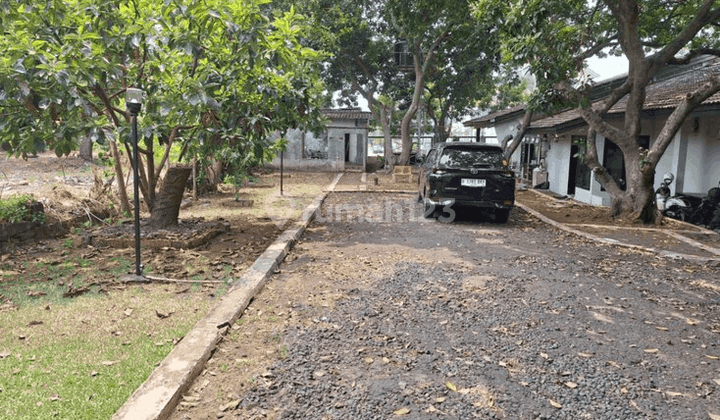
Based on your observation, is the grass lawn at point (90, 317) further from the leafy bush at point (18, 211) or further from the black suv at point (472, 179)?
the black suv at point (472, 179)

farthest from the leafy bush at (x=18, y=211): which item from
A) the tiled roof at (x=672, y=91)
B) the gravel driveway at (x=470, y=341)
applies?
the tiled roof at (x=672, y=91)

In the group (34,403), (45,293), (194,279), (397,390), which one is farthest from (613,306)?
(45,293)

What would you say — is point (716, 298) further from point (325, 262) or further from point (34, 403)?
point (34, 403)

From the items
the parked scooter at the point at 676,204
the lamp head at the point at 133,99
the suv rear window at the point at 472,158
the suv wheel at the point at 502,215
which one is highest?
the lamp head at the point at 133,99

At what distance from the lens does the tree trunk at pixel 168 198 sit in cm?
859

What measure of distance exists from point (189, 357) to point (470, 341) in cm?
234

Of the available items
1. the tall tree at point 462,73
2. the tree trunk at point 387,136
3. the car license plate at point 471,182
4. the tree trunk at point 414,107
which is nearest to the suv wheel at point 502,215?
the car license plate at point 471,182

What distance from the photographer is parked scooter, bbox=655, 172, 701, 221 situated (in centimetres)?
1219

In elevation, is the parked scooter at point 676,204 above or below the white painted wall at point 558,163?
below

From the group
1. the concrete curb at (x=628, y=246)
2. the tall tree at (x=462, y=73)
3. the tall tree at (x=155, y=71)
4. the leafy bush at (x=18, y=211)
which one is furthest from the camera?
the tall tree at (x=462, y=73)

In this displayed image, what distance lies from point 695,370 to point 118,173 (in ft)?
30.4

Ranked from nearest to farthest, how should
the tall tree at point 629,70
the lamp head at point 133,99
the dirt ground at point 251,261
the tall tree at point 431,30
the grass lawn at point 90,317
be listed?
the grass lawn at point 90,317
the dirt ground at point 251,261
the lamp head at point 133,99
the tall tree at point 629,70
the tall tree at point 431,30

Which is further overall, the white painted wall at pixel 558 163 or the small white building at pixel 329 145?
the small white building at pixel 329 145

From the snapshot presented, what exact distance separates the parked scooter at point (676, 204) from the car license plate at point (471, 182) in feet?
17.4
